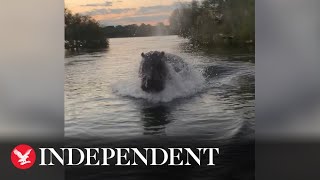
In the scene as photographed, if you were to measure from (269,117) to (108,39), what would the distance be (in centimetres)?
102

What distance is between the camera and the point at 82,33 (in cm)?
220

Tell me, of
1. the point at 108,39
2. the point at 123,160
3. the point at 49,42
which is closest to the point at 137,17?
the point at 108,39

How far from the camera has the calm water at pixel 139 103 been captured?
220 cm

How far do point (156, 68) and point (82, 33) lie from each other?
1.53 feet

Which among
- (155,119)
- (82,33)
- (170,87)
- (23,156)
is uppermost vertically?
(82,33)

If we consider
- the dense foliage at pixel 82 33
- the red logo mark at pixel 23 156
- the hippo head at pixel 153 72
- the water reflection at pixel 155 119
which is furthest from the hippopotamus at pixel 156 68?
the red logo mark at pixel 23 156

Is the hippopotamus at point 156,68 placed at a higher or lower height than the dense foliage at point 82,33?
lower

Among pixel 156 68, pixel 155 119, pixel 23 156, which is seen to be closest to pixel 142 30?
pixel 156 68

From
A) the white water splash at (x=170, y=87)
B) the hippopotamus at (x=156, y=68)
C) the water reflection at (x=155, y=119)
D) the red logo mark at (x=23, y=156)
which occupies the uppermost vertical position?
the hippopotamus at (x=156, y=68)

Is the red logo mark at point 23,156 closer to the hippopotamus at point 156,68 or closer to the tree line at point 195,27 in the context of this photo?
the tree line at point 195,27

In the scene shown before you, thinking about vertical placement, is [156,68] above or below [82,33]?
below

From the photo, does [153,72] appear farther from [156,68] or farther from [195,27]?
[195,27]

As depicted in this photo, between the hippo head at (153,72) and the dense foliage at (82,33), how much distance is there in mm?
253

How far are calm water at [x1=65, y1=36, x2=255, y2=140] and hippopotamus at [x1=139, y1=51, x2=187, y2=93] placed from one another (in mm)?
31
